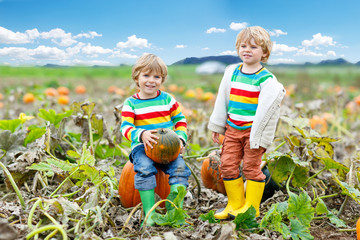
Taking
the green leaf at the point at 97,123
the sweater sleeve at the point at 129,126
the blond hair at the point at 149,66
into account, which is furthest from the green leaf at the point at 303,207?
the green leaf at the point at 97,123

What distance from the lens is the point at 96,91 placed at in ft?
30.7

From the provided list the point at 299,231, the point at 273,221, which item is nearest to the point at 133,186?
the point at 273,221

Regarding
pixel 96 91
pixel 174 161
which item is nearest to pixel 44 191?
pixel 174 161

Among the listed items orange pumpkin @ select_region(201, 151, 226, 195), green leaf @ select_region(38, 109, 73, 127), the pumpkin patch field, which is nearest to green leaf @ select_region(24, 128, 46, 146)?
the pumpkin patch field

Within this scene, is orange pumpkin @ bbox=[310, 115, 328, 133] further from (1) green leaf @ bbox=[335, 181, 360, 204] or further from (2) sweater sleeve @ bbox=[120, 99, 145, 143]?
(2) sweater sleeve @ bbox=[120, 99, 145, 143]

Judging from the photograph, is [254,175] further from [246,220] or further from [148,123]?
[148,123]

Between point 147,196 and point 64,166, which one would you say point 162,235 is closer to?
point 147,196

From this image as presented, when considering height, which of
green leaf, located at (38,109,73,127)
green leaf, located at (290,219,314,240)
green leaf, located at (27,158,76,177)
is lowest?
green leaf, located at (290,219,314,240)

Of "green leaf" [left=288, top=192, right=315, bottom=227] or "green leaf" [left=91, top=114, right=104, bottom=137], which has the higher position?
"green leaf" [left=91, top=114, right=104, bottom=137]

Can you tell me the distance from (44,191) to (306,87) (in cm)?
770

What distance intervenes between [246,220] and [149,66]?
109 cm

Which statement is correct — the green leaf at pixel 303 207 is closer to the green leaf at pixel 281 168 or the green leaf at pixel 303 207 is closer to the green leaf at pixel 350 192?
the green leaf at pixel 350 192

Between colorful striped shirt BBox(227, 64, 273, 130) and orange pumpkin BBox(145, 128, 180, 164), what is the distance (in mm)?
426

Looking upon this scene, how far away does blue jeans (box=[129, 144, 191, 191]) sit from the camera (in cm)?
235
